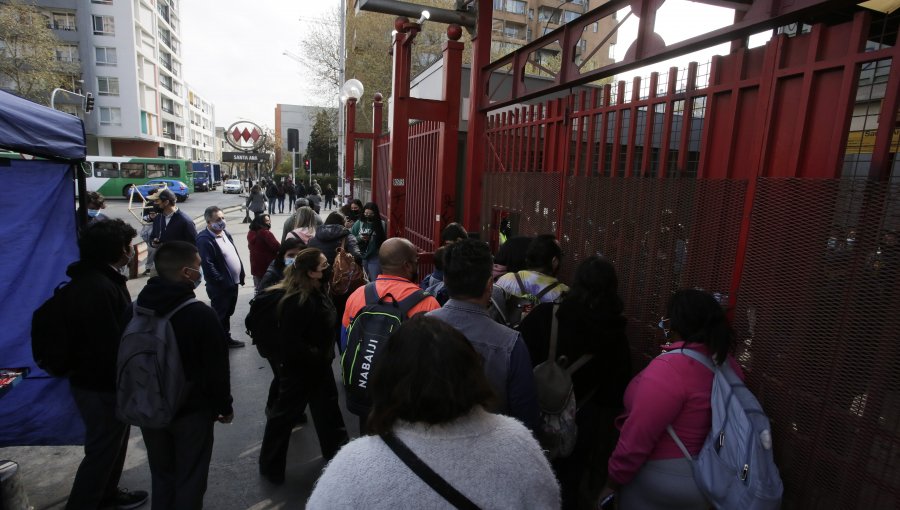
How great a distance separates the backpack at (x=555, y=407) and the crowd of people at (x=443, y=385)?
0.08 meters

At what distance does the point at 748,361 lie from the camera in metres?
2.19

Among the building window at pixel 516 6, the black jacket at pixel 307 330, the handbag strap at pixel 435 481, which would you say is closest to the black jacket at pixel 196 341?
the black jacket at pixel 307 330

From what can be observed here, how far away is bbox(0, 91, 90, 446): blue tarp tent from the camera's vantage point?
3.22 meters

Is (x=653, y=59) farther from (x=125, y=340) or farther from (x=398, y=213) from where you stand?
(x=398, y=213)

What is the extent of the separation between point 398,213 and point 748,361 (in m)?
5.02

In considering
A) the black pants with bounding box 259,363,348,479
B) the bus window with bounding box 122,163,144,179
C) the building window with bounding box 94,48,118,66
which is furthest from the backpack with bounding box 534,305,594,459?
the building window with bounding box 94,48,118,66

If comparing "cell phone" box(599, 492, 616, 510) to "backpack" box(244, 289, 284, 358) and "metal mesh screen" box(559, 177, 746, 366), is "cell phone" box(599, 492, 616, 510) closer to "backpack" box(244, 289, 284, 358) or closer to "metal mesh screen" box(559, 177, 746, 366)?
"metal mesh screen" box(559, 177, 746, 366)

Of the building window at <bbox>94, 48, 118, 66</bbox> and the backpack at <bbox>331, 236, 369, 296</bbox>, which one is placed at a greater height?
the building window at <bbox>94, 48, 118, 66</bbox>

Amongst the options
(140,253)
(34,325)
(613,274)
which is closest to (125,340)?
(34,325)

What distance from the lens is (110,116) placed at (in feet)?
134

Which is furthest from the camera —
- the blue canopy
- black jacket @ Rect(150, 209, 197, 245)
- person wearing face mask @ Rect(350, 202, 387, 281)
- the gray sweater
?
person wearing face mask @ Rect(350, 202, 387, 281)

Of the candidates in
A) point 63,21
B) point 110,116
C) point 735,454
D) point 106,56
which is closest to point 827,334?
point 735,454

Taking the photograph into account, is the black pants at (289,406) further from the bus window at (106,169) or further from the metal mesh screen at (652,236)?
the bus window at (106,169)

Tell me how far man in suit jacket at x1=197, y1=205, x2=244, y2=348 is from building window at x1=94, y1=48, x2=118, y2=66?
153ft
